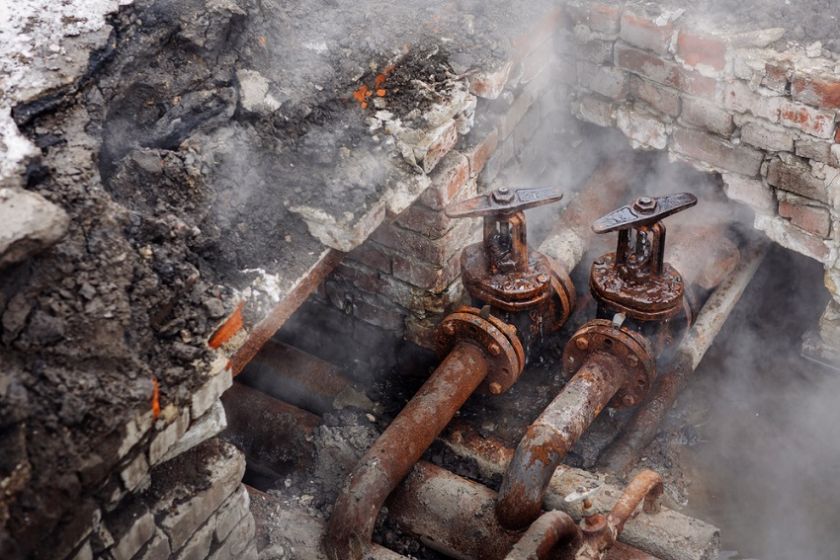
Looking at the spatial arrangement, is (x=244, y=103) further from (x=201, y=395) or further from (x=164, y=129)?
(x=201, y=395)

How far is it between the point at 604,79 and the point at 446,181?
1.06 metres

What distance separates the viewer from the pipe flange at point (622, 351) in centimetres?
306

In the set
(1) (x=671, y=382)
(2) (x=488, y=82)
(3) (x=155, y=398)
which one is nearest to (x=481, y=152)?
(2) (x=488, y=82)

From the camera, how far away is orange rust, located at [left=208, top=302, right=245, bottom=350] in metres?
2.35

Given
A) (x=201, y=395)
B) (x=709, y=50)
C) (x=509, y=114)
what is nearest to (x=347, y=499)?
(x=201, y=395)

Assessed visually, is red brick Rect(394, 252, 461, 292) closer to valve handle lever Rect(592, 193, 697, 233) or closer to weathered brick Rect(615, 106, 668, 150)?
valve handle lever Rect(592, 193, 697, 233)

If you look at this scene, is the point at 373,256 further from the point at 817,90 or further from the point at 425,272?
the point at 817,90

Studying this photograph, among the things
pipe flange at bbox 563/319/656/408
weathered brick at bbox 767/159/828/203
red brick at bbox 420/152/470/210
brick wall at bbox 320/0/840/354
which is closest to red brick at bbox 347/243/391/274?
brick wall at bbox 320/0/840/354

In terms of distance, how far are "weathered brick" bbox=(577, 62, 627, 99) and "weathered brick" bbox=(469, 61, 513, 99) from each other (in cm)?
62

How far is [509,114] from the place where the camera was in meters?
3.56

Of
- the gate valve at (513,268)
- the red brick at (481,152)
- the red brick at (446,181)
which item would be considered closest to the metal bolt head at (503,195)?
the gate valve at (513,268)

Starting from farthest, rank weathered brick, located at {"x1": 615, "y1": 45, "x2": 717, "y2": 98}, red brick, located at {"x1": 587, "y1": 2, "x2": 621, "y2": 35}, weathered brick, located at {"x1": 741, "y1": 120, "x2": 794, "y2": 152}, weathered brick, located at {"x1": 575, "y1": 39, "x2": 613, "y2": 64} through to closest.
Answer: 1. weathered brick, located at {"x1": 575, "y1": 39, "x2": 613, "y2": 64}
2. red brick, located at {"x1": 587, "y1": 2, "x2": 621, "y2": 35}
3. weathered brick, located at {"x1": 615, "y1": 45, "x2": 717, "y2": 98}
4. weathered brick, located at {"x1": 741, "y1": 120, "x2": 794, "y2": 152}

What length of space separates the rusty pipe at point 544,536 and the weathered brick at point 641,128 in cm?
177

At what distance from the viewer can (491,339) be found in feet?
10.1
